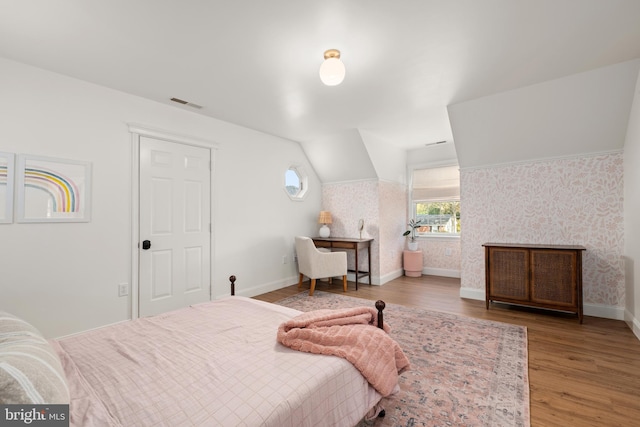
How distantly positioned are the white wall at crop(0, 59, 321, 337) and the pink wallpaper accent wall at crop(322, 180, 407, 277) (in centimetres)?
204

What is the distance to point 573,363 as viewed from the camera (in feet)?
7.50

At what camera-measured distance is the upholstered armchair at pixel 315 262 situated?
4355mm

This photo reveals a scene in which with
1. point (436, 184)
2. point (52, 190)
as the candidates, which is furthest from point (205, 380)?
point (436, 184)

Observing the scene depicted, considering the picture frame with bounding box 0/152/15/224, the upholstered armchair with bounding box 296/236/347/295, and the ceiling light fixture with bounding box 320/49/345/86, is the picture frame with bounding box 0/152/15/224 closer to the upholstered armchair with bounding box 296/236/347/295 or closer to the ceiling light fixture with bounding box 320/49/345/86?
the ceiling light fixture with bounding box 320/49/345/86

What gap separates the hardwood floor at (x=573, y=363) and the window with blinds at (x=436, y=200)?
1.90 m

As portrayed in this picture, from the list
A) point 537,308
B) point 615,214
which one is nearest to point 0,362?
point 537,308

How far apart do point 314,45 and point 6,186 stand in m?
2.73

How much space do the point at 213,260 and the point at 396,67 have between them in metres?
3.09

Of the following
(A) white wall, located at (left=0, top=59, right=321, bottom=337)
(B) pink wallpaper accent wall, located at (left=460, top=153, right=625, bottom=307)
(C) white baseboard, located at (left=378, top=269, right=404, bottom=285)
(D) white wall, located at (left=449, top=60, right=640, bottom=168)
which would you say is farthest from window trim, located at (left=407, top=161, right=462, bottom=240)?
(A) white wall, located at (left=0, top=59, right=321, bottom=337)

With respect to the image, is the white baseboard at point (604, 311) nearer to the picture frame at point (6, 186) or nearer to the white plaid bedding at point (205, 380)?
the white plaid bedding at point (205, 380)

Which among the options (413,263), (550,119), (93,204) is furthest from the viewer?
(413,263)

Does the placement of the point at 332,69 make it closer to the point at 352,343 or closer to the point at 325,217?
the point at 352,343

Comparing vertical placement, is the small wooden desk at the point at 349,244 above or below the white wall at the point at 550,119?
below

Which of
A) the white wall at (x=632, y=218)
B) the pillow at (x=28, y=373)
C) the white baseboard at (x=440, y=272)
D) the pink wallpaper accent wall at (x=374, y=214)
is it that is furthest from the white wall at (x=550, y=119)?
the pillow at (x=28, y=373)
